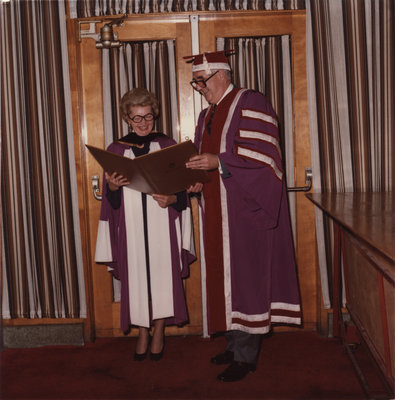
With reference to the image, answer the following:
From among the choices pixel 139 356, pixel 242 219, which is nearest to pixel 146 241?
pixel 242 219

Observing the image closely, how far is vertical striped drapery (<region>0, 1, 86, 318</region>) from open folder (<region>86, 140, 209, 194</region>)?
0.77 m

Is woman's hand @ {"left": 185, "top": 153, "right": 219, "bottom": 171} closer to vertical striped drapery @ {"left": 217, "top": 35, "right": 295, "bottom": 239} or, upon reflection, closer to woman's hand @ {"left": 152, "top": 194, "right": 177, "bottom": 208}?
woman's hand @ {"left": 152, "top": 194, "right": 177, "bottom": 208}

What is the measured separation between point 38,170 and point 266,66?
1620mm

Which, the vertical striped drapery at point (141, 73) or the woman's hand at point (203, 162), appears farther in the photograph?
the vertical striped drapery at point (141, 73)

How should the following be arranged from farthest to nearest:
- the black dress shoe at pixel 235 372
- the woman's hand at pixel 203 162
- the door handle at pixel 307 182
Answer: the door handle at pixel 307 182, the black dress shoe at pixel 235 372, the woman's hand at pixel 203 162

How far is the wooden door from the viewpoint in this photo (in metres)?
2.70

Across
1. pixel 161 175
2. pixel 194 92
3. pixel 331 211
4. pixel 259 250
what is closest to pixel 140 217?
pixel 161 175

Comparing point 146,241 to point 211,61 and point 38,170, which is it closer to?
point 38,170

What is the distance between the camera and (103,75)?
110 inches

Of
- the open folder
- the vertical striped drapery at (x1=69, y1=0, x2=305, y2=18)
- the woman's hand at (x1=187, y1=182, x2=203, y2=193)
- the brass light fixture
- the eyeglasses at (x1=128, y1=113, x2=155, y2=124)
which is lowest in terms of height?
the woman's hand at (x1=187, y1=182, x2=203, y2=193)

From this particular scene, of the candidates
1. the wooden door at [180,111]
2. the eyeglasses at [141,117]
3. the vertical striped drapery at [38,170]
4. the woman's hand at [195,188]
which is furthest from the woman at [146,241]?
the vertical striped drapery at [38,170]

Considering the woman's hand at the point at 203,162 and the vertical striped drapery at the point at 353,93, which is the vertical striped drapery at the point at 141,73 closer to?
the woman's hand at the point at 203,162

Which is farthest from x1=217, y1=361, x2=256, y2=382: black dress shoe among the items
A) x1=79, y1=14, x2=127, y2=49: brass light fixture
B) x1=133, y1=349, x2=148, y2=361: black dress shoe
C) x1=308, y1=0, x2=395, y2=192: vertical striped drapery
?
x1=79, y1=14, x2=127, y2=49: brass light fixture

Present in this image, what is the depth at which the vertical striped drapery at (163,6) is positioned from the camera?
8.84 feet
